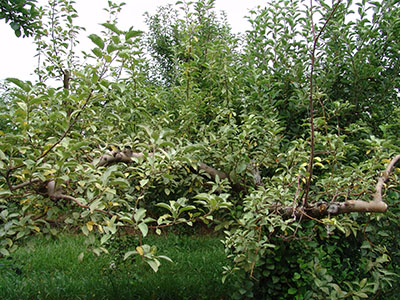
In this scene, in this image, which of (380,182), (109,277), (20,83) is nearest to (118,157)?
(20,83)

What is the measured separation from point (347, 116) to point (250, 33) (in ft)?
3.81

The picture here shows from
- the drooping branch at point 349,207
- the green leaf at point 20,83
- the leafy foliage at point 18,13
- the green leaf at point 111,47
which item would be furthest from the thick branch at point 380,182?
the leafy foliage at point 18,13

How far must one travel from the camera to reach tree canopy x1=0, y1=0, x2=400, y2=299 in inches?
70.4

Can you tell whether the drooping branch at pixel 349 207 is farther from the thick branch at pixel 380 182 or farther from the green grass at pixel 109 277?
the green grass at pixel 109 277

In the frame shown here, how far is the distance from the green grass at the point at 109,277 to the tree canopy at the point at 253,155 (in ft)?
2.71

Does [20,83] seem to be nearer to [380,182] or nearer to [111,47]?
[111,47]

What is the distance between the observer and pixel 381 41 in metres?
3.10

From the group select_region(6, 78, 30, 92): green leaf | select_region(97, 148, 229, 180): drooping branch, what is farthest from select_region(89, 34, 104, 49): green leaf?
select_region(97, 148, 229, 180): drooping branch

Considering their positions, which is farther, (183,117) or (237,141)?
(183,117)

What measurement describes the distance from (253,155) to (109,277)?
6.06ft

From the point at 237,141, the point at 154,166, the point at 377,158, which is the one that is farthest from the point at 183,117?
the point at 377,158

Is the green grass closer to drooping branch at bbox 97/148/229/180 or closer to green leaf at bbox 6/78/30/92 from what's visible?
drooping branch at bbox 97/148/229/180

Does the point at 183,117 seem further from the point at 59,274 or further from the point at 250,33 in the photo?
the point at 59,274

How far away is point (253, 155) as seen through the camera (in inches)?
110
